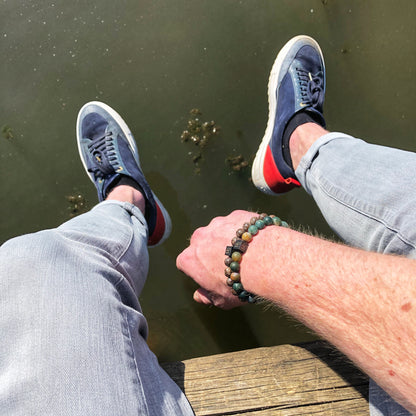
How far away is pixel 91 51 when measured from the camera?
1847 millimetres

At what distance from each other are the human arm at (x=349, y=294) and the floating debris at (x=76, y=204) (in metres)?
1.20

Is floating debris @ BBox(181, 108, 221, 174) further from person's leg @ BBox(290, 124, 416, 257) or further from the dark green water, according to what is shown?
person's leg @ BBox(290, 124, 416, 257)

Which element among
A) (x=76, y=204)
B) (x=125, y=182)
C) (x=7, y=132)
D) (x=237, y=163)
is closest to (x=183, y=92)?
(x=237, y=163)

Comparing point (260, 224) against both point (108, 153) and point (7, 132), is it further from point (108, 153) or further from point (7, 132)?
point (7, 132)

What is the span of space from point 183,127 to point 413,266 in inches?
55.2

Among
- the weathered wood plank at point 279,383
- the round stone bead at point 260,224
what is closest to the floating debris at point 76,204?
the weathered wood plank at point 279,383

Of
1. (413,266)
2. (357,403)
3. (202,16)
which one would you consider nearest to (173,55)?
(202,16)

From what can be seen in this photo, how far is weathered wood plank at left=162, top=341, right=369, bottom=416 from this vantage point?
1146mm

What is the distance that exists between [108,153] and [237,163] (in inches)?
27.8

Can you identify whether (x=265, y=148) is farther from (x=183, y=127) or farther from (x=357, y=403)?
(x=357, y=403)

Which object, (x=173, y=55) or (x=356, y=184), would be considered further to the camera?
(x=173, y=55)

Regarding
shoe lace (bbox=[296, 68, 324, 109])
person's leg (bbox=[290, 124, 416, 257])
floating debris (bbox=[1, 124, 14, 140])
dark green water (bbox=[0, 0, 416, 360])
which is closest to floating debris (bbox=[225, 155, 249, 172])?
dark green water (bbox=[0, 0, 416, 360])

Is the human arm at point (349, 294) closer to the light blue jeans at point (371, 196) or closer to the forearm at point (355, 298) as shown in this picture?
the forearm at point (355, 298)

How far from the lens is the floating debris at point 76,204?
1.89m
